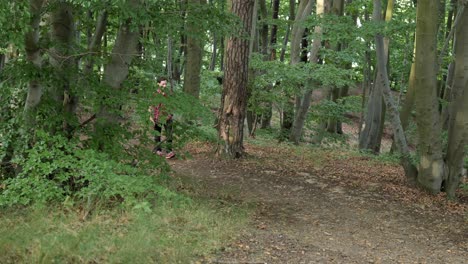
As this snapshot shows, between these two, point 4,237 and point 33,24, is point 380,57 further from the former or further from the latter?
point 4,237

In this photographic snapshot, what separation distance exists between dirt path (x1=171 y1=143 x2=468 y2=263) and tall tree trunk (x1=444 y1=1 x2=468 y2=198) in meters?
0.61

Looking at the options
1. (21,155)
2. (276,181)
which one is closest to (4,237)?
(21,155)

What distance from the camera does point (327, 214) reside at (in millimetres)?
6895

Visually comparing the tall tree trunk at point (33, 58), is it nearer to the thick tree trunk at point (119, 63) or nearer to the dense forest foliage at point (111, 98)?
the dense forest foliage at point (111, 98)

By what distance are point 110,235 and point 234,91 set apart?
20.3 ft

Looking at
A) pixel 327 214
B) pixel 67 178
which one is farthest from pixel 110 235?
pixel 327 214

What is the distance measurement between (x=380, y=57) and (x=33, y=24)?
6.59m

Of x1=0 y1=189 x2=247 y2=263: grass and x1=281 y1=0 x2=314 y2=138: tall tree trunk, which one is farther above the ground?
x1=281 y1=0 x2=314 y2=138: tall tree trunk

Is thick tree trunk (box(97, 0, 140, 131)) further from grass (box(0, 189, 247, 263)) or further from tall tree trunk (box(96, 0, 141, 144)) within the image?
grass (box(0, 189, 247, 263))

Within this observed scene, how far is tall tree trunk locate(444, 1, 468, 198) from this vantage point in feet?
27.4

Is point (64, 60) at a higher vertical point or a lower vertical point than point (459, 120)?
higher

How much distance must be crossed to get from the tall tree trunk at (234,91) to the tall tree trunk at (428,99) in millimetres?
3651

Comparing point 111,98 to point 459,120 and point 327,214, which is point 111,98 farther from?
point 459,120

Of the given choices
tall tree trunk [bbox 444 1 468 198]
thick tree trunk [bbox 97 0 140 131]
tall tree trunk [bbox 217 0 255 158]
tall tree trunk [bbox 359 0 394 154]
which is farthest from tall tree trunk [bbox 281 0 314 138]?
thick tree trunk [bbox 97 0 140 131]
